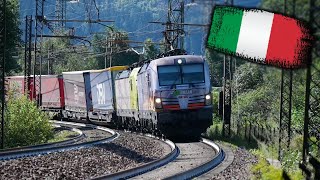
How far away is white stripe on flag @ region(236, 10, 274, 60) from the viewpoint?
367cm

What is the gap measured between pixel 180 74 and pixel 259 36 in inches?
647

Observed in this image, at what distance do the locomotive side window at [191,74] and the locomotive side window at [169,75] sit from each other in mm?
195

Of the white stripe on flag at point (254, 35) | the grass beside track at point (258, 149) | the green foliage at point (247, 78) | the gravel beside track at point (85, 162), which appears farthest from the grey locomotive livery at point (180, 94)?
the white stripe on flag at point (254, 35)

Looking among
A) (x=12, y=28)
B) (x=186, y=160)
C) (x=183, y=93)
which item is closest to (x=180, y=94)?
(x=183, y=93)

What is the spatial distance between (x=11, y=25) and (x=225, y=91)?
23.2m

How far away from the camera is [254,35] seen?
3.66 m

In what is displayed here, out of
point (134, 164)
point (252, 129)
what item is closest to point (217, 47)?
point (134, 164)

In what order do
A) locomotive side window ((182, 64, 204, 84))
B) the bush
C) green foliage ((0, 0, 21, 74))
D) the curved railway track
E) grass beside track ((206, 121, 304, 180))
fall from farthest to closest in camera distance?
green foliage ((0, 0, 21, 74)), the bush, locomotive side window ((182, 64, 204, 84)), the curved railway track, grass beside track ((206, 121, 304, 180))

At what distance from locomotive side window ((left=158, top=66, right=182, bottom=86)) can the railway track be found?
7.81ft

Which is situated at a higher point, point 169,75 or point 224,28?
point 169,75

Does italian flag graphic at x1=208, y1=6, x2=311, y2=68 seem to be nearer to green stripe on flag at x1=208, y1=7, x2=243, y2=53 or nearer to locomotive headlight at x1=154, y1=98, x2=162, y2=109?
green stripe on flag at x1=208, y1=7, x2=243, y2=53

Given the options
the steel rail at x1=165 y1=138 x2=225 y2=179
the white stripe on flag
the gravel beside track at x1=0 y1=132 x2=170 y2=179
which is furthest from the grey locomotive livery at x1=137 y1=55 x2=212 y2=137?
the white stripe on flag

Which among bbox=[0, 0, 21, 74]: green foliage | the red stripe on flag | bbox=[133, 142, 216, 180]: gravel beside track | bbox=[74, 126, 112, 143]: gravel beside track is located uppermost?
bbox=[0, 0, 21, 74]: green foliage

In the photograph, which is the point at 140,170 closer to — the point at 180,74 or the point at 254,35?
Answer: the point at 180,74
